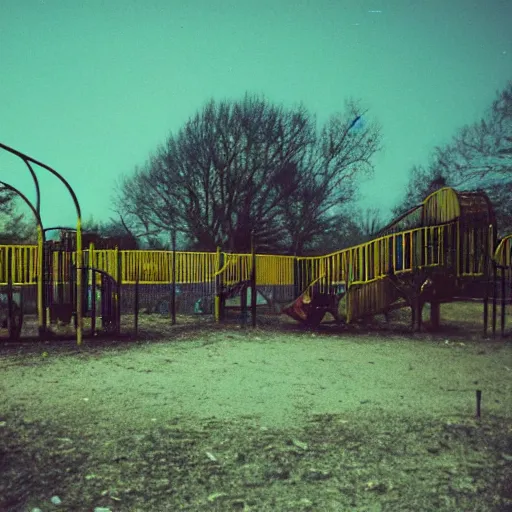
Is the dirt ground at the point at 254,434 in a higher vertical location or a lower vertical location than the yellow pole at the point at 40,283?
lower

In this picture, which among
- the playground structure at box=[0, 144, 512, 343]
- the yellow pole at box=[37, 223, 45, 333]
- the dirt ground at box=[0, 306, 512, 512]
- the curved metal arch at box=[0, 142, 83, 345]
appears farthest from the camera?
the playground structure at box=[0, 144, 512, 343]

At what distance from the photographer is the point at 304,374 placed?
284 inches

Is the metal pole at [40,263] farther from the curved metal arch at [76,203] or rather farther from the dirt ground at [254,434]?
the dirt ground at [254,434]

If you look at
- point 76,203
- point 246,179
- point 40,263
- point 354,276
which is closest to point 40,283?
point 40,263

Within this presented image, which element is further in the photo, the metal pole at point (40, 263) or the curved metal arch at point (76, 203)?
the metal pole at point (40, 263)

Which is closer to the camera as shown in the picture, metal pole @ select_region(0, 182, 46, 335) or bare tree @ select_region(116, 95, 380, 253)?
metal pole @ select_region(0, 182, 46, 335)

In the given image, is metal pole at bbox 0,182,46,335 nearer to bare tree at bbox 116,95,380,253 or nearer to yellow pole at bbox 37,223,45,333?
yellow pole at bbox 37,223,45,333

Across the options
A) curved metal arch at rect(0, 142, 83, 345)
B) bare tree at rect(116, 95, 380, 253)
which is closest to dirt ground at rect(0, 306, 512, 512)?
curved metal arch at rect(0, 142, 83, 345)

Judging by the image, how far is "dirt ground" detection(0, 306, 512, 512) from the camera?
10.9 ft

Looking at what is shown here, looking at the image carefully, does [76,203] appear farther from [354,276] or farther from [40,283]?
[354,276]

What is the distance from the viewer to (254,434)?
450 cm

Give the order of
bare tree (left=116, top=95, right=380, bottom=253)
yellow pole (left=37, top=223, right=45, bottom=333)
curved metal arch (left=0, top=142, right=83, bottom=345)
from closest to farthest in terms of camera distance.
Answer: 1. curved metal arch (left=0, top=142, right=83, bottom=345)
2. yellow pole (left=37, top=223, right=45, bottom=333)
3. bare tree (left=116, top=95, right=380, bottom=253)

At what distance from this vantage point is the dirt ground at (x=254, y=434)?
3.33m

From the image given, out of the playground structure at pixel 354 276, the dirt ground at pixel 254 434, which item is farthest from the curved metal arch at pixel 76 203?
the dirt ground at pixel 254 434
